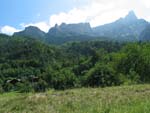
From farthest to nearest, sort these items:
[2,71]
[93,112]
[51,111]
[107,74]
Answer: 1. [2,71]
2. [107,74]
3. [51,111]
4. [93,112]

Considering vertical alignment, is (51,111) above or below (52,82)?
above

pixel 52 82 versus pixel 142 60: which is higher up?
pixel 142 60

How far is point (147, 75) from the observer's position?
233ft

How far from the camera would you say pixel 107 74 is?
55250mm

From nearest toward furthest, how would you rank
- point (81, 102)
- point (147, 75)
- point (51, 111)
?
point (51, 111), point (81, 102), point (147, 75)

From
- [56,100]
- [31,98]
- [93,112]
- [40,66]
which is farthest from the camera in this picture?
[40,66]

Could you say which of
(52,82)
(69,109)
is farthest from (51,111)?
(52,82)

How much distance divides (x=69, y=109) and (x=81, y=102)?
5.15 ft

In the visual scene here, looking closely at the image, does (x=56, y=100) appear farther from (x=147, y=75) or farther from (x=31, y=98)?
(x=147, y=75)

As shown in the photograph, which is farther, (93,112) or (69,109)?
(69,109)

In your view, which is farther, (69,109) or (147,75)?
(147,75)

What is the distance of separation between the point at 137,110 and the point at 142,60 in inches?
2537

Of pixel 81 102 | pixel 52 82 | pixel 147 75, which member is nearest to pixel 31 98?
pixel 81 102

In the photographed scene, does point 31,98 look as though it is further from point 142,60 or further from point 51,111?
point 142,60
